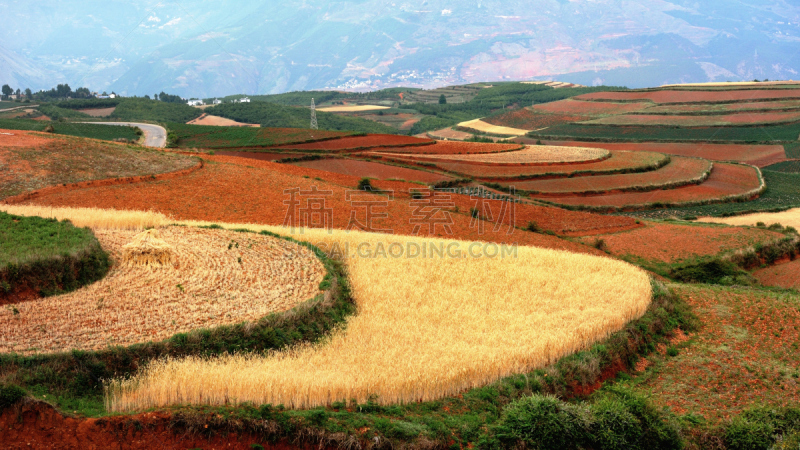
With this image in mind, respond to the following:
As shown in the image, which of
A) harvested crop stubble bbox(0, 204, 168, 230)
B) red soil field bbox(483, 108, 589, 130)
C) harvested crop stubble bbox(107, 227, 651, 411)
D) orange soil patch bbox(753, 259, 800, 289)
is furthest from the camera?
red soil field bbox(483, 108, 589, 130)

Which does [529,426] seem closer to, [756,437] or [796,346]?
[756,437]

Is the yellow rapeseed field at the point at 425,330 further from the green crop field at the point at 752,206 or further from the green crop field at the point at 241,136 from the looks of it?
the green crop field at the point at 241,136

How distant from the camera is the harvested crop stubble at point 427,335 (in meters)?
10.1

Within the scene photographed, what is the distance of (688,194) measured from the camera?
50.3m

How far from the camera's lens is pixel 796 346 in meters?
15.3

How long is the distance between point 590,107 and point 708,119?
2758 centimetres

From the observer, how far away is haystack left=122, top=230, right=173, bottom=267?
1636 cm

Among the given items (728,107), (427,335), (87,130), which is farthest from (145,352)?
(728,107)

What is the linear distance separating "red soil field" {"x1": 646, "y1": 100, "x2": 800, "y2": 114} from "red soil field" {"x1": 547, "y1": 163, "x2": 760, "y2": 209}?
3842 cm

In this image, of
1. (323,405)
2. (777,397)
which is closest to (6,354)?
(323,405)

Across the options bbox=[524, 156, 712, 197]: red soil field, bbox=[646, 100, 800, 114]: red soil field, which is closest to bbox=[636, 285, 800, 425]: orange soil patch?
bbox=[524, 156, 712, 197]: red soil field

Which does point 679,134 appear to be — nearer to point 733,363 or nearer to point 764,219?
point 764,219

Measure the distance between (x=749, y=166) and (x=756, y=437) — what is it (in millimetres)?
65867

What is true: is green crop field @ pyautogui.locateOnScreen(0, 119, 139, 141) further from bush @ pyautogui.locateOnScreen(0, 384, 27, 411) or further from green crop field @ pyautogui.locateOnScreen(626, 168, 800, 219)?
bush @ pyautogui.locateOnScreen(0, 384, 27, 411)
